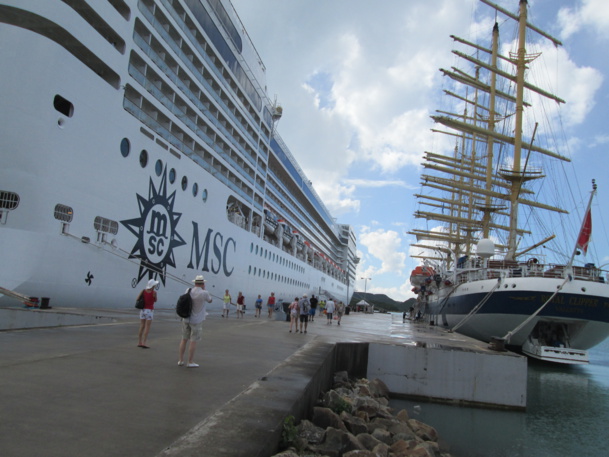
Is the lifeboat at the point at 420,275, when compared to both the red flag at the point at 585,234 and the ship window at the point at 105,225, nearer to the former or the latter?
the red flag at the point at 585,234

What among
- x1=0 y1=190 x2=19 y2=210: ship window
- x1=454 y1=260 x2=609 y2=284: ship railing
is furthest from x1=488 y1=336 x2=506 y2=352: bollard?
x1=0 y1=190 x2=19 y2=210: ship window

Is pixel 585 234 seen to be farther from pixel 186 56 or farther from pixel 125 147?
pixel 186 56

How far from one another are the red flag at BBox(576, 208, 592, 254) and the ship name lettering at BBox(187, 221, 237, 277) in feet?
62.3

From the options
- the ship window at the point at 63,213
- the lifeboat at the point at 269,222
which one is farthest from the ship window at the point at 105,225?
the lifeboat at the point at 269,222

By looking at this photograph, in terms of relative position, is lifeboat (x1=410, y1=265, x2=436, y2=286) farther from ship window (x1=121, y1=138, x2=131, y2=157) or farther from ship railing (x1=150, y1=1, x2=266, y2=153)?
ship window (x1=121, y1=138, x2=131, y2=157)

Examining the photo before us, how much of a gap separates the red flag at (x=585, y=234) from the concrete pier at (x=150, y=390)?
486 inches

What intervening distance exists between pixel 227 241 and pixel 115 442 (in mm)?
25361

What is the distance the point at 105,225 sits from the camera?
1612cm

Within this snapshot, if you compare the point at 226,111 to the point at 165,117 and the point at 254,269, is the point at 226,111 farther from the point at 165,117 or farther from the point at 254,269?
the point at 254,269

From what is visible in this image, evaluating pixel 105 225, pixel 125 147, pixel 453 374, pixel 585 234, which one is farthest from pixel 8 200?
pixel 585 234

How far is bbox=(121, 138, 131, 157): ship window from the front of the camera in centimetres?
1727

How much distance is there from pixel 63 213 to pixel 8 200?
1588 millimetres

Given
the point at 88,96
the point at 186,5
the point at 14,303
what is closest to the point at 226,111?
the point at 186,5

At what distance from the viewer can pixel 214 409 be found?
4.56 meters
